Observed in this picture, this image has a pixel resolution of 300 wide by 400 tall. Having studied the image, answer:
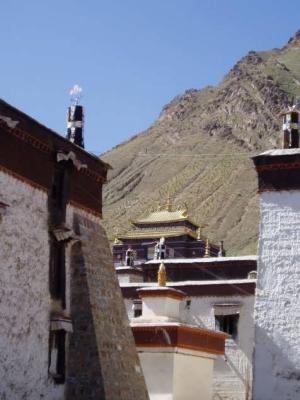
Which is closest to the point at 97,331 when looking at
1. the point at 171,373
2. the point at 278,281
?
the point at 171,373

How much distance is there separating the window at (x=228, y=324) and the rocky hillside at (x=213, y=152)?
64.8 metres

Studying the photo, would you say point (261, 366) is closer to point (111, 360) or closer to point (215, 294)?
point (215, 294)

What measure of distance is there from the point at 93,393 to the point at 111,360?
2.58 feet

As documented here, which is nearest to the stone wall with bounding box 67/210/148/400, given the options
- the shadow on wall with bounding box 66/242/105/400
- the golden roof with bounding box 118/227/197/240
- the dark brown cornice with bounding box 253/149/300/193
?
the shadow on wall with bounding box 66/242/105/400

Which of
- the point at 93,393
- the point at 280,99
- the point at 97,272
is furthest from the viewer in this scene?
the point at 280,99

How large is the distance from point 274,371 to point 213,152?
341 feet

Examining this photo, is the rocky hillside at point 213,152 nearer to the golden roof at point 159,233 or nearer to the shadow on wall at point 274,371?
the golden roof at point 159,233

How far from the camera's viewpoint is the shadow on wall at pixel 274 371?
21.8 m

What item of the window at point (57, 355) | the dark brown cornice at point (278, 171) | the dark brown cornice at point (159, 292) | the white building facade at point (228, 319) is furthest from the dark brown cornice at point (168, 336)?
the dark brown cornice at point (278, 171)

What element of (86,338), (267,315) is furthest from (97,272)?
(267,315)

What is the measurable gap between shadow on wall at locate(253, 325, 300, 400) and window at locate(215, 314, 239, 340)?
2.54 meters

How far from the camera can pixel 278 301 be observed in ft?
73.0

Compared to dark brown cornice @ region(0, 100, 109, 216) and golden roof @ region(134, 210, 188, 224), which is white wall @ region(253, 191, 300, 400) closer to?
dark brown cornice @ region(0, 100, 109, 216)

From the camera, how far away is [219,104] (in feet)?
453
